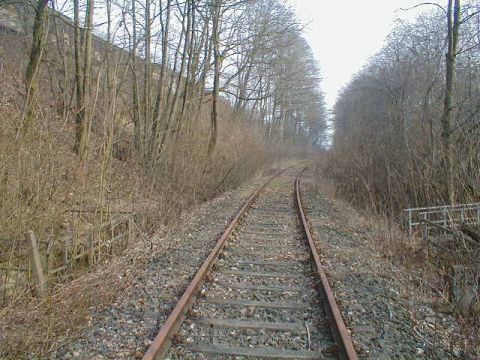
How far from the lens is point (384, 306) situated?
199 inches

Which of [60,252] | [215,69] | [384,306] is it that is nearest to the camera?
[384,306]

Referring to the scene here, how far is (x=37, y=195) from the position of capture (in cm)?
530

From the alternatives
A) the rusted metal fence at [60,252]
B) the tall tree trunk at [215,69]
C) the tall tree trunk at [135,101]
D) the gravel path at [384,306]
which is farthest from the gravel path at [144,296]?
the tall tree trunk at [215,69]

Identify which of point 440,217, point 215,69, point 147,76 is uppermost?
point 215,69

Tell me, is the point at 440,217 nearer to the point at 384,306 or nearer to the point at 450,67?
the point at 450,67

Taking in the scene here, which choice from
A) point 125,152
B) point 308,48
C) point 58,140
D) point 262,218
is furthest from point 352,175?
point 308,48

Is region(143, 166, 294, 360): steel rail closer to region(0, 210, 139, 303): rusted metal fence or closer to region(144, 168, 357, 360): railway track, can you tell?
region(144, 168, 357, 360): railway track

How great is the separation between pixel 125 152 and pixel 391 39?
19.3m

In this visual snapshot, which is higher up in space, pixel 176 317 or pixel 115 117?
pixel 115 117

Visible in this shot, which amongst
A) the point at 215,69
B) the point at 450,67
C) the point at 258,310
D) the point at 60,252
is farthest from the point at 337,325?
the point at 215,69

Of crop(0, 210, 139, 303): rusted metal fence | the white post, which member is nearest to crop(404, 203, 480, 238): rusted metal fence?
crop(0, 210, 139, 303): rusted metal fence

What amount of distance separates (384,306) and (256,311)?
158 cm

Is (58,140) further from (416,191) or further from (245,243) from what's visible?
(416,191)

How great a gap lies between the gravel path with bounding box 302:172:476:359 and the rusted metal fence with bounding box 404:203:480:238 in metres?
1.07
